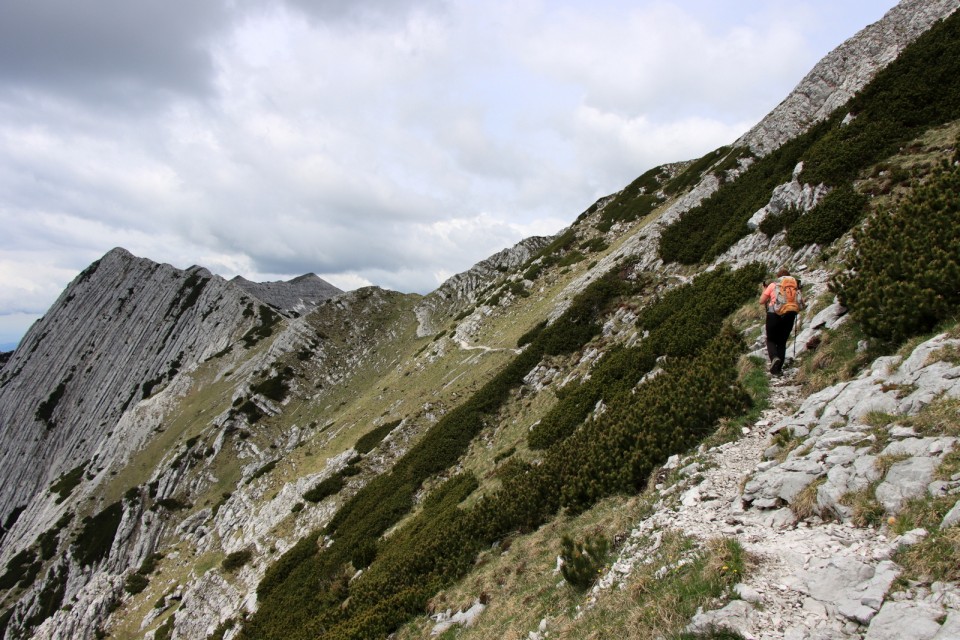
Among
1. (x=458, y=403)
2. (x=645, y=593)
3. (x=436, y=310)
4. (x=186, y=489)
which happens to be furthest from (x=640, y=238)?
(x=186, y=489)

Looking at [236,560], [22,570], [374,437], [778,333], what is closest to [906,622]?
[778,333]

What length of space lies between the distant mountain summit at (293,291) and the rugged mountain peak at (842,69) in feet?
409

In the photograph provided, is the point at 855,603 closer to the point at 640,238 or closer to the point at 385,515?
the point at 385,515

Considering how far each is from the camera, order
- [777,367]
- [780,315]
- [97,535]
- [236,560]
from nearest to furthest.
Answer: [780,315]
[777,367]
[236,560]
[97,535]

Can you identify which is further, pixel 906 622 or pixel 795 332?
pixel 795 332

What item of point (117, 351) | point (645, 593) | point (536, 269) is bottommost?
point (645, 593)

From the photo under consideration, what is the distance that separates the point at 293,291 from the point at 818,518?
175458mm

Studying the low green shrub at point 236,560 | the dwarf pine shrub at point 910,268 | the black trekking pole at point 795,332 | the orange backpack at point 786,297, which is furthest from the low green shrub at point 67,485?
the dwarf pine shrub at point 910,268

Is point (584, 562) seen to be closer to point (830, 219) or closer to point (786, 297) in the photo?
point (786, 297)

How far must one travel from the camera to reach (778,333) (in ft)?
39.1

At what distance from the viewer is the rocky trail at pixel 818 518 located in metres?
4.69

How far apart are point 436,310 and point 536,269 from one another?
31.0 meters

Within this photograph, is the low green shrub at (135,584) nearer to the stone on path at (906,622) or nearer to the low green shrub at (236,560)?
the low green shrub at (236,560)

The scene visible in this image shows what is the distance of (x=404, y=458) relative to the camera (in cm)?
2894
